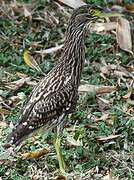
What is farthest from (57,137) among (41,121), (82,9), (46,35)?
(46,35)

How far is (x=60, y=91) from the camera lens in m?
6.41

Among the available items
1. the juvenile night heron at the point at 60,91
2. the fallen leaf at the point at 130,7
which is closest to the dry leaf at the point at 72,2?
the fallen leaf at the point at 130,7

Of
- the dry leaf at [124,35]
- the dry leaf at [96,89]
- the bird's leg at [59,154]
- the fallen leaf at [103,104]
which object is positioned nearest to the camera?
the bird's leg at [59,154]

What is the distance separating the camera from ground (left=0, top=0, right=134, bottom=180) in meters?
6.63

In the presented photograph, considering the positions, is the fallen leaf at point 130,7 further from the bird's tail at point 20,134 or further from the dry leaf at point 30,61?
the bird's tail at point 20,134

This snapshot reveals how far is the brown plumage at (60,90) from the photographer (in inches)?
246

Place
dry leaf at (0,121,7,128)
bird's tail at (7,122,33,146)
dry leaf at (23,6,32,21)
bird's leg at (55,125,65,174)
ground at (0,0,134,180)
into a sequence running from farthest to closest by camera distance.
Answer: dry leaf at (23,6,32,21)
dry leaf at (0,121,7,128)
ground at (0,0,134,180)
bird's leg at (55,125,65,174)
bird's tail at (7,122,33,146)

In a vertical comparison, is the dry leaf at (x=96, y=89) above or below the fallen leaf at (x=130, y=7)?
below

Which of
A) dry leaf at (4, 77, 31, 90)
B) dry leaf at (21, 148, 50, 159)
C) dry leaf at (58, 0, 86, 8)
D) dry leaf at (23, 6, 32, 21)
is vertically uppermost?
dry leaf at (58, 0, 86, 8)

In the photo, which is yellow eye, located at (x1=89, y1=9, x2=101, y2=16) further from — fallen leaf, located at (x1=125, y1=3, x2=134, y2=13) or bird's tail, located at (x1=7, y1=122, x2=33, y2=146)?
fallen leaf, located at (x1=125, y1=3, x2=134, y2=13)

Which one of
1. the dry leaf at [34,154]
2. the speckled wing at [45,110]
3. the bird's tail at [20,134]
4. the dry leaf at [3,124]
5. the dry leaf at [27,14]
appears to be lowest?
the dry leaf at [34,154]

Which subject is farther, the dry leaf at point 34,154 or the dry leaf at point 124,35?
the dry leaf at point 124,35

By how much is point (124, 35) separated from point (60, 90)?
2.45 meters

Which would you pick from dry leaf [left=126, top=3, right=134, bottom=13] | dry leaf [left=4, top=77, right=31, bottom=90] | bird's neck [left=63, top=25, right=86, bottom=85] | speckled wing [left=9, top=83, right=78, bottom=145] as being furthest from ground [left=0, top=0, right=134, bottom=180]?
bird's neck [left=63, top=25, right=86, bottom=85]
